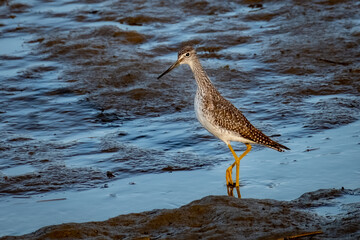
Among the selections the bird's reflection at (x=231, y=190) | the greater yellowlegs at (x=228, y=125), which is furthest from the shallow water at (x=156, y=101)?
the greater yellowlegs at (x=228, y=125)

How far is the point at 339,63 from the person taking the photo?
11.8 metres

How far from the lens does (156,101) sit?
10.7 metres

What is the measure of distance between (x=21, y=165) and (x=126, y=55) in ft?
15.6

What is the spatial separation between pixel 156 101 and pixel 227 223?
4990 millimetres

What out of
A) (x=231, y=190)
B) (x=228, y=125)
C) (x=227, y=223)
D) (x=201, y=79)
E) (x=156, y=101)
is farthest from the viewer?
(x=156, y=101)

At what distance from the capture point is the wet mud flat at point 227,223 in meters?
5.78

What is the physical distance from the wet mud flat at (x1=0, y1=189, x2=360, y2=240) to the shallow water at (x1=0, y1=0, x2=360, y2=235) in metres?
0.56

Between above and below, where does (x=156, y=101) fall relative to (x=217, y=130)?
below

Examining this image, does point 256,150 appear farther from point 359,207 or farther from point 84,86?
point 84,86

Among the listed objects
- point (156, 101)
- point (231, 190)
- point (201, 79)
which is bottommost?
point (231, 190)

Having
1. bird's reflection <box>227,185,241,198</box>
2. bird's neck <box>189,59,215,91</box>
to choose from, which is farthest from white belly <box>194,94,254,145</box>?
bird's reflection <box>227,185,241,198</box>

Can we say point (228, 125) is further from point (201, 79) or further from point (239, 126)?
point (201, 79)

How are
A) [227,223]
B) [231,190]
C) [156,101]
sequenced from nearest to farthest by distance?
[227,223]
[231,190]
[156,101]

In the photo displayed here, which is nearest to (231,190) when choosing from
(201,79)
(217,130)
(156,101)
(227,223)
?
(217,130)
